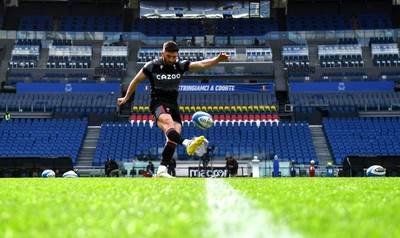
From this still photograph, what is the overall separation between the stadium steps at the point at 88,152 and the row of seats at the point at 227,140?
762mm

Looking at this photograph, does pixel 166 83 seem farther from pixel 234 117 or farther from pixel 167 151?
pixel 234 117

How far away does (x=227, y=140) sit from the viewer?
3228 cm

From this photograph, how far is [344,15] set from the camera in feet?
156

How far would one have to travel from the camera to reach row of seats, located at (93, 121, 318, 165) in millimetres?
30391

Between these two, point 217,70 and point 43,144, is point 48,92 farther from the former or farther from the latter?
point 217,70

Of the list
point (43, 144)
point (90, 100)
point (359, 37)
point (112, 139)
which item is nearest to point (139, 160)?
point (112, 139)

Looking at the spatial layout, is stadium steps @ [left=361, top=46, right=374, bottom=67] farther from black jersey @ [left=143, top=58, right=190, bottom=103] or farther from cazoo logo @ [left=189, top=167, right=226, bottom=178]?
black jersey @ [left=143, top=58, right=190, bottom=103]

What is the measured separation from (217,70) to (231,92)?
3.10m

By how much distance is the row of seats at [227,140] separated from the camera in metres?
30.4

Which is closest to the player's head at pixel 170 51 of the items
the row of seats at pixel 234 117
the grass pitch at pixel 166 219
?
the grass pitch at pixel 166 219

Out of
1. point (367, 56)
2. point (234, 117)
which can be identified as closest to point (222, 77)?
point (234, 117)

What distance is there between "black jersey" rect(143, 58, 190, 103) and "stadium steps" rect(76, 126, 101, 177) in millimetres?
19814

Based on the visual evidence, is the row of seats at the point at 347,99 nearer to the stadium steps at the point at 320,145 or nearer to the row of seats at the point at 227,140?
the stadium steps at the point at 320,145

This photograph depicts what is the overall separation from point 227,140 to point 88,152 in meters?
9.29
